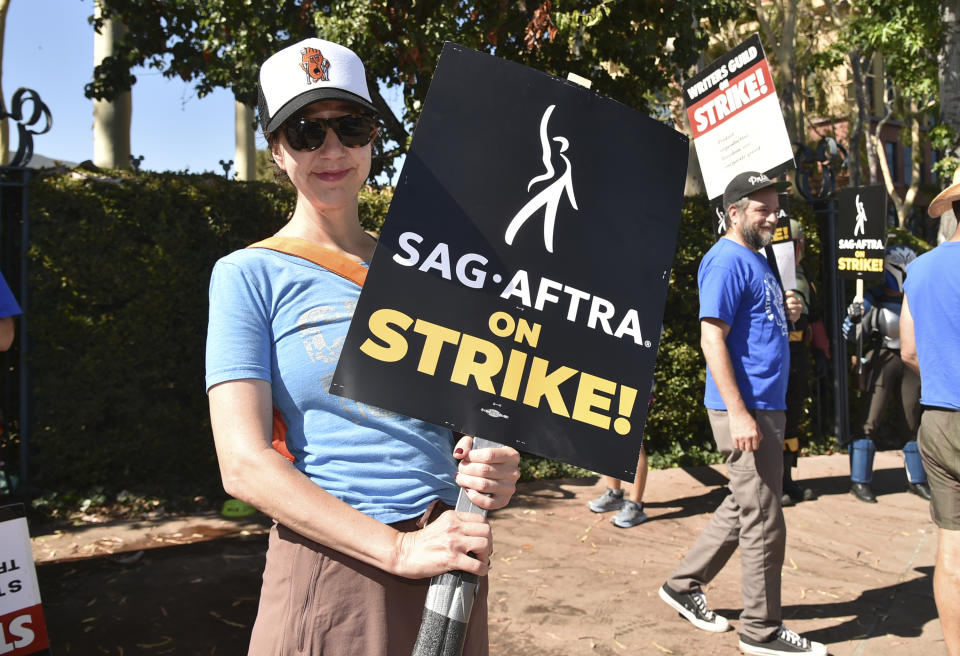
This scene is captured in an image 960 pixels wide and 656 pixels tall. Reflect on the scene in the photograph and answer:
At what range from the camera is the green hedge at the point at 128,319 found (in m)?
6.22

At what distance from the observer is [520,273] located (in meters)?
1.44

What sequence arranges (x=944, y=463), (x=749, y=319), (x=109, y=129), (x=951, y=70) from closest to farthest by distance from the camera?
1. (x=944, y=463)
2. (x=749, y=319)
3. (x=951, y=70)
4. (x=109, y=129)

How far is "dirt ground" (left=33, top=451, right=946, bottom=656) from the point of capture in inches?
161

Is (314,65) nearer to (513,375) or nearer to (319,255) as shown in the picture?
Answer: (319,255)

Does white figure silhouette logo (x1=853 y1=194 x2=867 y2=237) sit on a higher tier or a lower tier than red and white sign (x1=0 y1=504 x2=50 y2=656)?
higher

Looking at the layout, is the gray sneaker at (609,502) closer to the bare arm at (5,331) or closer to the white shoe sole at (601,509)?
the white shoe sole at (601,509)

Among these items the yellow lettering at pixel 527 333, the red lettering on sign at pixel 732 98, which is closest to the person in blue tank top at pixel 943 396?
the red lettering on sign at pixel 732 98

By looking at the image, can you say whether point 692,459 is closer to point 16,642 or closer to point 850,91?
point 16,642

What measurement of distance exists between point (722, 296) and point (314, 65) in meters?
2.71

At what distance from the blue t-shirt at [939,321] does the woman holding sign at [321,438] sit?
99.4 inches

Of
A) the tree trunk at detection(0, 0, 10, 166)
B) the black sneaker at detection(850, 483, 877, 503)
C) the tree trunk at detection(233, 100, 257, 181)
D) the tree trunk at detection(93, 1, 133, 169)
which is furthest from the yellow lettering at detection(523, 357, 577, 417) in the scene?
the tree trunk at detection(233, 100, 257, 181)

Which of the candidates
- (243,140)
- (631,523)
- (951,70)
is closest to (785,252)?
(631,523)

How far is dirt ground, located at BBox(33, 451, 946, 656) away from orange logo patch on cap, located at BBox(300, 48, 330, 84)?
10.7ft

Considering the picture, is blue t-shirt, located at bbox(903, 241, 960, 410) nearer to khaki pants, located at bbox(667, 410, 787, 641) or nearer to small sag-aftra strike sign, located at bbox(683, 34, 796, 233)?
khaki pants, located at bbox(667, 410, 787, 641)
